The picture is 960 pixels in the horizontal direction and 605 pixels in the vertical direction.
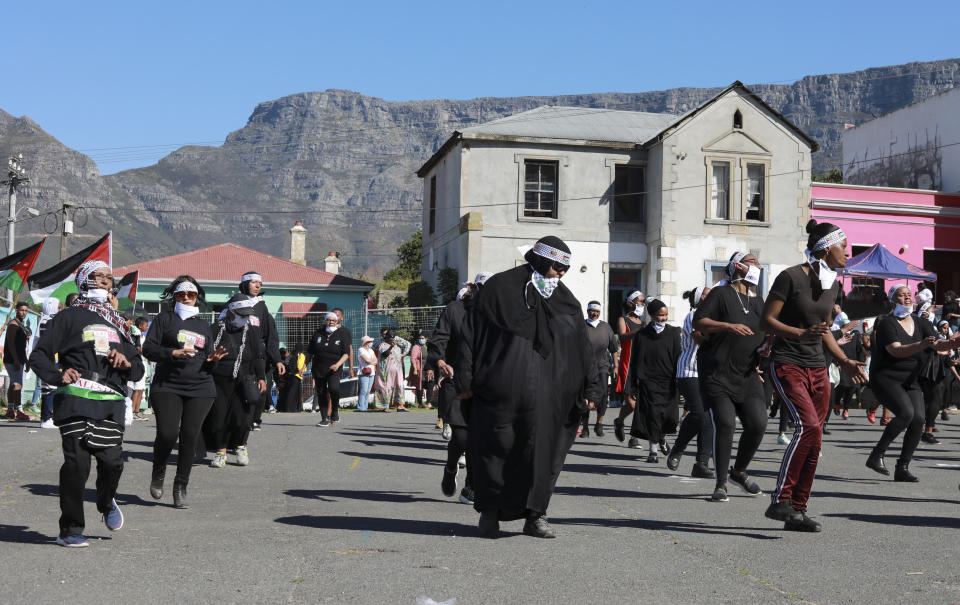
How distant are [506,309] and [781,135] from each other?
31268mm

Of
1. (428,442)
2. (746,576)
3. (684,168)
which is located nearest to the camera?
(746,576)

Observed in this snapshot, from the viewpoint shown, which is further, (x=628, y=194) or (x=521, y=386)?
(x=628, y=194)

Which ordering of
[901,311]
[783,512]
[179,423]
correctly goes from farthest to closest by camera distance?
1. [901,311]
2. [179,423]
3. [783,512]

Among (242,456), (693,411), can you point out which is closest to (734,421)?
(693,411)

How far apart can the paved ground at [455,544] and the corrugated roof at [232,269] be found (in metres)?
38.6

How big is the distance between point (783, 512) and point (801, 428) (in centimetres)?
56

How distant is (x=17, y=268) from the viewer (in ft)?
60.8

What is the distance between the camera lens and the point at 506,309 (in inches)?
273

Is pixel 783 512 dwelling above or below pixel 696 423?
below

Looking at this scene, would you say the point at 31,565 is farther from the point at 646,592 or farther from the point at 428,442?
the point at 428,442

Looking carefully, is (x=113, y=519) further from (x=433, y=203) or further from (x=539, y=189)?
(x=433, y=203)

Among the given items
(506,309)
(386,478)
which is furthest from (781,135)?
(506,309)

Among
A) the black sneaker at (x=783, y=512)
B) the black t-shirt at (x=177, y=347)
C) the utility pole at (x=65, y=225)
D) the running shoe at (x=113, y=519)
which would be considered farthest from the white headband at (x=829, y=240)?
the utility pole at (x=65, y=225)

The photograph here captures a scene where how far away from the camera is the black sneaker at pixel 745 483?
9.08m
